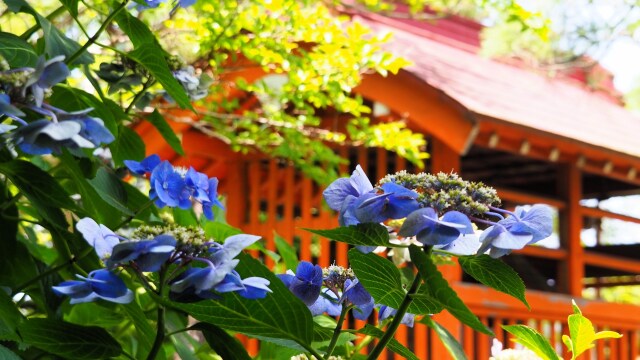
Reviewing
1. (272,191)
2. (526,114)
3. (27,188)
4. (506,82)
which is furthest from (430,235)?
(506,82)

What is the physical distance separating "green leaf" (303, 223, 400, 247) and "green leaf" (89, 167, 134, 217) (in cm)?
66

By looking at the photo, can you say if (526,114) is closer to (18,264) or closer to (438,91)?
(438,91)

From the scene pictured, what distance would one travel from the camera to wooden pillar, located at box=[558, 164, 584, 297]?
7.58 metres

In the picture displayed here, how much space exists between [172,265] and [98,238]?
0.28ft

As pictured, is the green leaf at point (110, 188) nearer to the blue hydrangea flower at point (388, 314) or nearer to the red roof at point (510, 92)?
the blue hydrangea flower at point (388, 314)

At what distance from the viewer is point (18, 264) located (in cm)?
172

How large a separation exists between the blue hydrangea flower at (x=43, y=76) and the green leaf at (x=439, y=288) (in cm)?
46

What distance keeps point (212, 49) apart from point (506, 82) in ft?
16.4

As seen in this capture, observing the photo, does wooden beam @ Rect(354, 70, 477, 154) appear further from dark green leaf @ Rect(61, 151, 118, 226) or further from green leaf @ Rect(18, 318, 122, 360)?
green leaf @ Rect(18, 318, 122, 360)

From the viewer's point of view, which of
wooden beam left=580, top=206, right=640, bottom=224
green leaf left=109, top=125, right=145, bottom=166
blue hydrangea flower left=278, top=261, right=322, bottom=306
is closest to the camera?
blue hydrangea flower left=278, top=261, right=322, bottom=306

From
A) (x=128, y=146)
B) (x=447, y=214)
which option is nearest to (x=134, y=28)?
(x=128, y=146)

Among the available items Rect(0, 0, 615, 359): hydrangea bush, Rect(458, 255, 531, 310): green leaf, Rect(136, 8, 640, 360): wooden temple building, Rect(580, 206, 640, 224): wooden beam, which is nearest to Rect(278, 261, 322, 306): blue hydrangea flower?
Rect(0, 0, 615, 359): hydrangea bush

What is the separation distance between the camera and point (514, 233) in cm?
98

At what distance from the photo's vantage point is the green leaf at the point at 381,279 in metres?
1.07
